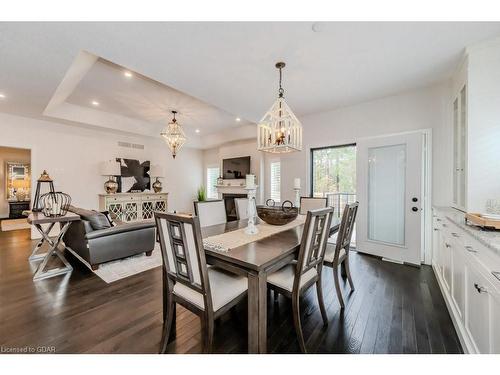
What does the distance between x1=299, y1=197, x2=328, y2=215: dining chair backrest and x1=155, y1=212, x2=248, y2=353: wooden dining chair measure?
6.69ft

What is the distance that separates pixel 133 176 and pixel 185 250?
5.66 m

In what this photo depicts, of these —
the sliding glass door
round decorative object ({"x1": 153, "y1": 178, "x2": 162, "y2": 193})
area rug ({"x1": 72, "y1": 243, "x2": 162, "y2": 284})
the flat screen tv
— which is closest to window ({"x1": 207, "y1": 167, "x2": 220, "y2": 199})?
the flat screen tv

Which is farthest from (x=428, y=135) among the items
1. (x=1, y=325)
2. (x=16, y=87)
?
(x=16, y=87)

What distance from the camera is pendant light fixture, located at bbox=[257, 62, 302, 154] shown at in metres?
2.42

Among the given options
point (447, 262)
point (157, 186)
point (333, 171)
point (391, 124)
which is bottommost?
point (447, 262)

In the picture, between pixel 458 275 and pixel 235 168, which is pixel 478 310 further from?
pixel 235 168

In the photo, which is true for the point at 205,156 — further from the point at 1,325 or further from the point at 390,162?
the point at 1,325

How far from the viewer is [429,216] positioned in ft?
10.4

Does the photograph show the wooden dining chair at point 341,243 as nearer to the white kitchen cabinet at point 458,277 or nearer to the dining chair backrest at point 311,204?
the white kitchen cabinet at point 458,277

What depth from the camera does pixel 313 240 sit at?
162cm

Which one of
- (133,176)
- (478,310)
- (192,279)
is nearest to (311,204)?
(478,310)

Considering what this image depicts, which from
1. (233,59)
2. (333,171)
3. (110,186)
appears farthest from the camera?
(110,186)
